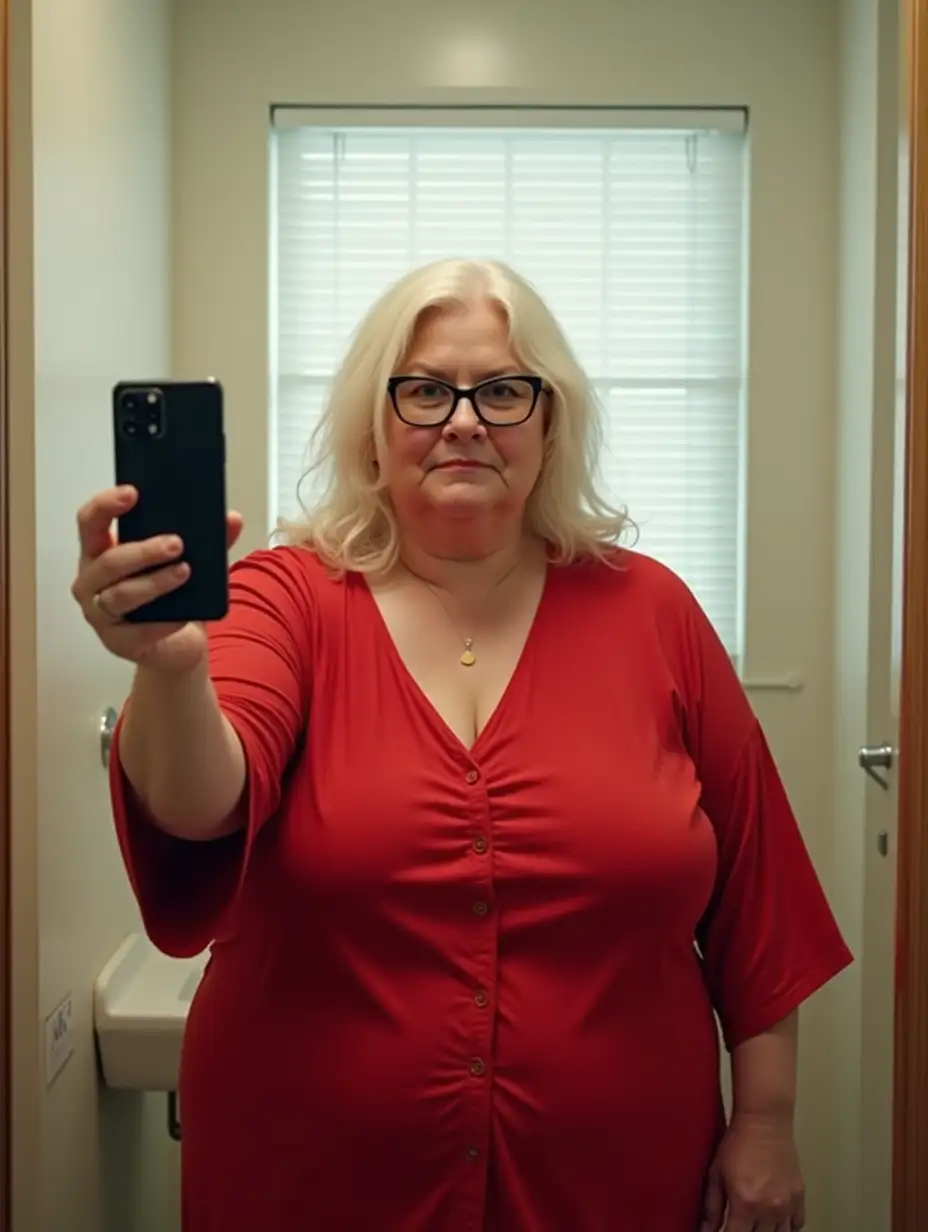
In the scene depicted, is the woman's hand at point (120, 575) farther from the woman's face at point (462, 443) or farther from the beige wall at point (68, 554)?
the beige wall at point (68, 554)

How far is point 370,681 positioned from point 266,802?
0.54 ft

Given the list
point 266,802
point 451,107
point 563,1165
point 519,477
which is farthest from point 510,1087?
point 451,107

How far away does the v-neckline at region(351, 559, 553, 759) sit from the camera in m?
1.07

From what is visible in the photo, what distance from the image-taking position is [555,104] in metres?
2.33

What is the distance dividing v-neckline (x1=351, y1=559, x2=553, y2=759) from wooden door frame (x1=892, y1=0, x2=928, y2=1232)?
1.16 feet

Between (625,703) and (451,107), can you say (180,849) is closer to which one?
(625,703)

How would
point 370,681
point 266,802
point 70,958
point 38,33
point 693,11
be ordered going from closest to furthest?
point 266,802 < point 370,681 < point 38,33 < point 70,958 < point 693,11

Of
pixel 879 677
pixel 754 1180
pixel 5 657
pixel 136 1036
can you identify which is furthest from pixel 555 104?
pixel 754 1180

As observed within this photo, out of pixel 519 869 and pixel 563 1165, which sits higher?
pixel 519 869

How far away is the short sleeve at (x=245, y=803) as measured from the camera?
3.08 ft

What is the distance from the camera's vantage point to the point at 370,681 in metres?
1.09

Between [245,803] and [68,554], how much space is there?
72cm

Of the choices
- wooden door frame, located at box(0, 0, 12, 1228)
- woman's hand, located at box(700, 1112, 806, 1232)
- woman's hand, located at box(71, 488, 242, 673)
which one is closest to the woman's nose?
woman's hand, located at box(71, 488, 242, 673)

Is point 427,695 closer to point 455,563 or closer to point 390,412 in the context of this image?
point 455,563
